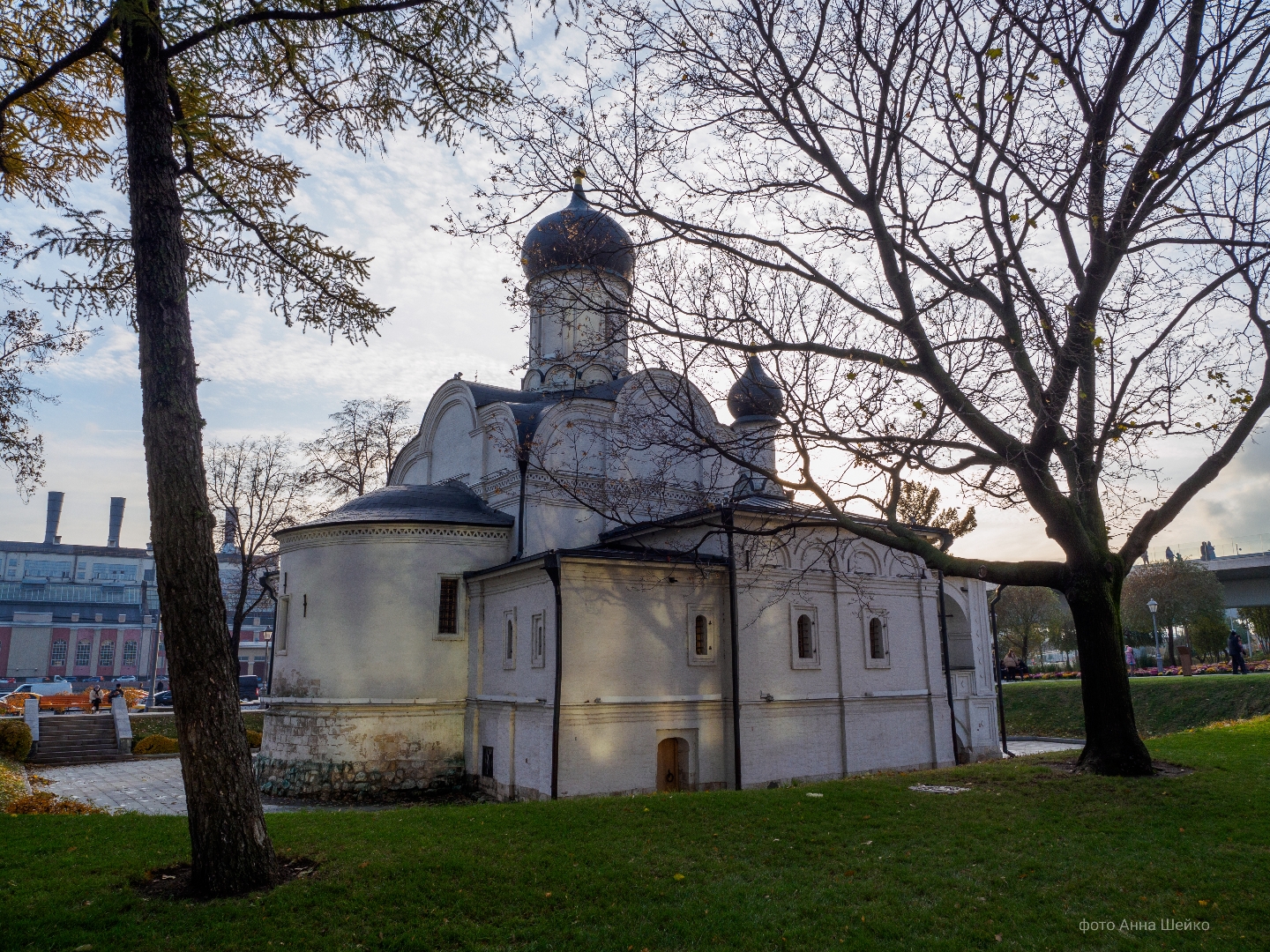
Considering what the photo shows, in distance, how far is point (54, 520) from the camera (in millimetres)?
65125

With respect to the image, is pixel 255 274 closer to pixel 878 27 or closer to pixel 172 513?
pixel 172 513

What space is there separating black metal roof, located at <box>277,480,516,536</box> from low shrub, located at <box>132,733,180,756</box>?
9.69 m

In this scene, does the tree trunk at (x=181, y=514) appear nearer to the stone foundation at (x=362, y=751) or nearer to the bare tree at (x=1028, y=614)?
the stone foundation at (x=362, y=751)

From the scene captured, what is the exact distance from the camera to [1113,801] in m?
8.01

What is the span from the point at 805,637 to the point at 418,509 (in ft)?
26.3

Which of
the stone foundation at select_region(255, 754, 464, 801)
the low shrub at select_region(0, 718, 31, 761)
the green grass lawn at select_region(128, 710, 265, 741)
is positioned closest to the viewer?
the stone foundation at select_region(255, 754, 464, 801)

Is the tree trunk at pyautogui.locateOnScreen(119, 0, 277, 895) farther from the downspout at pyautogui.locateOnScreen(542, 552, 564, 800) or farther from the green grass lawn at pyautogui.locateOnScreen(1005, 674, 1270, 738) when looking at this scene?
the green grass lawn at pyautogui.locateOnScreen(1005, 674, 1270, 738)

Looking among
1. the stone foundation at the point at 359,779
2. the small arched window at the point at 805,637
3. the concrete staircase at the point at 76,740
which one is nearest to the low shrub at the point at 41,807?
the stone foundation at the point at 359,779

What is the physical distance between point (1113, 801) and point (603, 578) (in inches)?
321

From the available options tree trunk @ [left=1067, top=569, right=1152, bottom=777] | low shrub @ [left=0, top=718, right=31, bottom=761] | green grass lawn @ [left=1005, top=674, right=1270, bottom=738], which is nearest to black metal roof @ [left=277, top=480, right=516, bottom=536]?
low shrub @ [left=0, top=718, right=31, bottom=761]

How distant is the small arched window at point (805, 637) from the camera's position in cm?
1578

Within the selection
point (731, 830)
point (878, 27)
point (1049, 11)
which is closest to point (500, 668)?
point (731, 830)

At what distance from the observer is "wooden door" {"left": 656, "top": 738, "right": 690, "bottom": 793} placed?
14.2m

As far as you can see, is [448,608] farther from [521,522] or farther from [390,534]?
[521,522]
